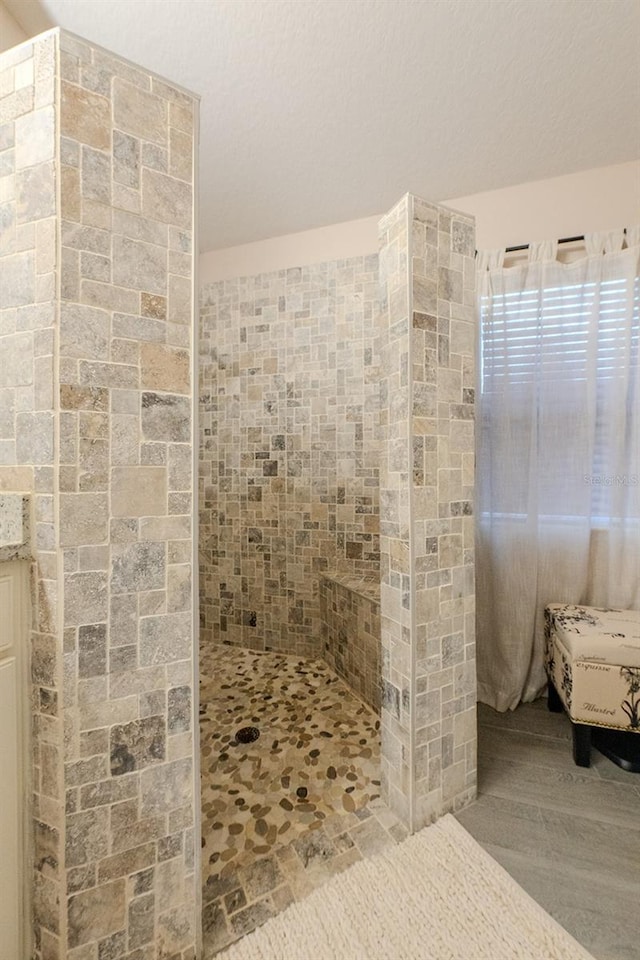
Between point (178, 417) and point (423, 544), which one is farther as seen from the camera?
point (423, 544)

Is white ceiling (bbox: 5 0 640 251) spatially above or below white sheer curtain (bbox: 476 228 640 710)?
above

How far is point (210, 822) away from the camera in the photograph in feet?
4.65

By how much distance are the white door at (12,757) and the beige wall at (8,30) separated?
5.75 ft

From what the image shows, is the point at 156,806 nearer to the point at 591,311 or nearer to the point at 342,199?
the point at 591,311

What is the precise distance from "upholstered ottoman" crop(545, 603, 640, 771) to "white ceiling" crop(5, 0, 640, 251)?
2.21m

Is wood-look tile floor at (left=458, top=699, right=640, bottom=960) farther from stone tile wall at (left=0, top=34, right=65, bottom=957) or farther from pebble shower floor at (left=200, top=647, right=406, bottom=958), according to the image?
stone tile wall at (left=0, top=34, right=65, bottom=957)

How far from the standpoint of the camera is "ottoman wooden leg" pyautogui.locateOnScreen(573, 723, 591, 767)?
5.57 ft

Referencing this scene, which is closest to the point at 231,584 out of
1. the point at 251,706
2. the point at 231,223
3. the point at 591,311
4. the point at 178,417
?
the point at 251,706

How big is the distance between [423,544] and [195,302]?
101 cm

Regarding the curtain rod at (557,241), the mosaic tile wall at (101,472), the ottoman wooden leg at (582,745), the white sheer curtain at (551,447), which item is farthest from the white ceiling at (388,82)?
the ottoman wooden leg at (582,745)

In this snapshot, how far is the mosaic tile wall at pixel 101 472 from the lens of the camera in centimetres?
87

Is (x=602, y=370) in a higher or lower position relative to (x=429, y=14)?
lower

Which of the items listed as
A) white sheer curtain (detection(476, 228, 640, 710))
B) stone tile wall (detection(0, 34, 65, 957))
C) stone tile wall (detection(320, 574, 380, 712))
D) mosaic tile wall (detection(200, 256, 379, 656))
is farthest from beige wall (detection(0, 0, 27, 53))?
stone tile wall (detection(320, 574, 380, 712))

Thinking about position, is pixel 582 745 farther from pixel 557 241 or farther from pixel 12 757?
pixel 557 241
